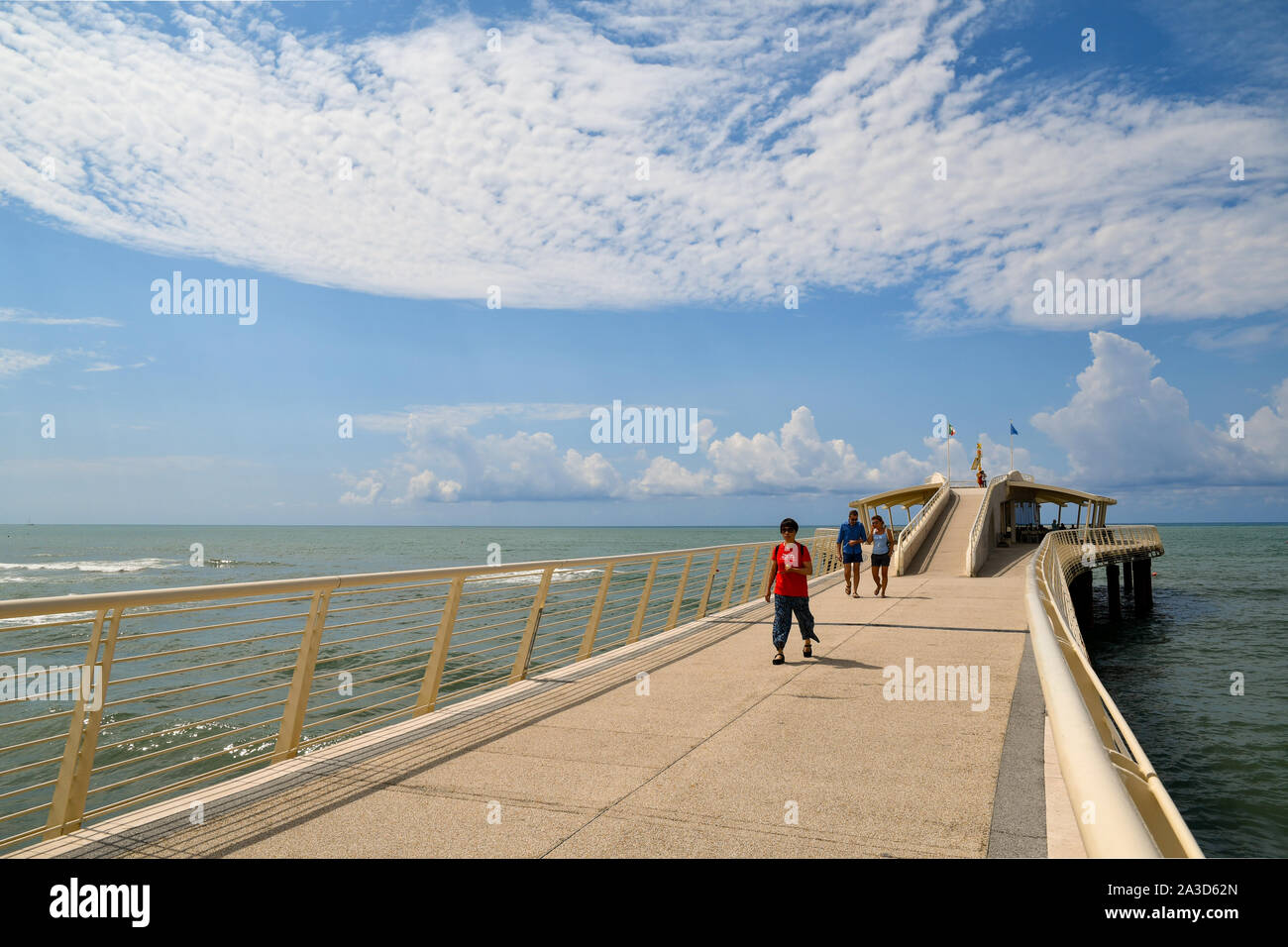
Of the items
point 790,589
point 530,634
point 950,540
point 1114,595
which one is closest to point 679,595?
point 790,589

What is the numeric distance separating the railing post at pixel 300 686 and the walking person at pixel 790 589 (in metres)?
5.20

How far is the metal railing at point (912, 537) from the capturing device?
24.2 meters

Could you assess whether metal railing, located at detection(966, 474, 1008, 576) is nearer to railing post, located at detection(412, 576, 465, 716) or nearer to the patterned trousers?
the patterned trousers

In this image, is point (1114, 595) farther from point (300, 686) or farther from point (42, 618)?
point (42, 618)

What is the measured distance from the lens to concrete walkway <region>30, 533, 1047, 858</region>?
12.8ft

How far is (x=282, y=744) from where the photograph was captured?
537 centimetres

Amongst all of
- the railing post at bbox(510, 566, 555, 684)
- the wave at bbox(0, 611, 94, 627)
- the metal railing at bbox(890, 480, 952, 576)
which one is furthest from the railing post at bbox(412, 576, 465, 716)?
the metal railing at bbox(890, 480, 952, 576)

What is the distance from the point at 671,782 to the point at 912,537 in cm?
2331

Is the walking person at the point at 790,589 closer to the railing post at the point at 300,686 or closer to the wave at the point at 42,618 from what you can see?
the railing post at the point at 300,686

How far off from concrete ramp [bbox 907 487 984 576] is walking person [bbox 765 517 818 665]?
16.6 m

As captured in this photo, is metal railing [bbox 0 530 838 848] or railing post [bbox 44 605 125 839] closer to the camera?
railing post [bbox 44 605 125 839]

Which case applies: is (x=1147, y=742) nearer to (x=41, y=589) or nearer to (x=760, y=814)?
(x=760, y=814)

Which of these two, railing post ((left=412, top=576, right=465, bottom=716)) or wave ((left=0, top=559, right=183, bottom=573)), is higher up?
railing post ((left=412, top=576, right=465, bottom=716))
